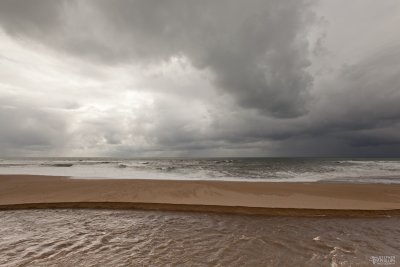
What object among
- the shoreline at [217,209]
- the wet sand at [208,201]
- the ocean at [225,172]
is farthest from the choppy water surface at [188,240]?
the ocean at [225,172]

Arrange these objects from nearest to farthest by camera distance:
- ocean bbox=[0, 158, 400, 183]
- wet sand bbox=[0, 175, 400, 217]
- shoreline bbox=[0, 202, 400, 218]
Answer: shoreline bbox=[0, 202, 400, 218], wet sand bbox=[0, 175, 400, 217], ocean bbox=[0, 158, 400, 183]

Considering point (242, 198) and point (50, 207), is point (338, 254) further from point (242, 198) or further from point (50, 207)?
point (50, 207)

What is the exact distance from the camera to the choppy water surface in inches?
205

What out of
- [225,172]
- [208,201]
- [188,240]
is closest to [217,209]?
[208,201]

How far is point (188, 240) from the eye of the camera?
21.2ft

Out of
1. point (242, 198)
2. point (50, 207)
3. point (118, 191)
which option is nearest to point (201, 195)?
point (242, 198)

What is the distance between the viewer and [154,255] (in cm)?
543

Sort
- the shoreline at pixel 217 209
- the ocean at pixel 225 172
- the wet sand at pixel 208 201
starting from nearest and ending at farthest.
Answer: the shoreline at pixel 217 209
the wet sand at pixel 208 201
the ocean at pixel 225 172

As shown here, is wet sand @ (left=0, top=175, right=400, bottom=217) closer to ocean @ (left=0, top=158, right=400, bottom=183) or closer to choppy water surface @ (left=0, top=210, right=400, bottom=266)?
choppy water surface @ (left=0, top=210, right=400, bottom=266)

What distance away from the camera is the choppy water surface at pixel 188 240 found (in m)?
5.21

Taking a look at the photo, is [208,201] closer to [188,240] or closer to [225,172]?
[188,240]

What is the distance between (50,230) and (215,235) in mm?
5258

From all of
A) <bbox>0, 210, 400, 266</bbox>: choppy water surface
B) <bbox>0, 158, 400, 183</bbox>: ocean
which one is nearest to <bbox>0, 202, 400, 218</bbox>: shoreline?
<bbox>0, 210, 400, 266</bbox>: choppy water surface

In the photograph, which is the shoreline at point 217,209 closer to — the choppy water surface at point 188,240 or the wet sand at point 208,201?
the wet sand at point 208,201
